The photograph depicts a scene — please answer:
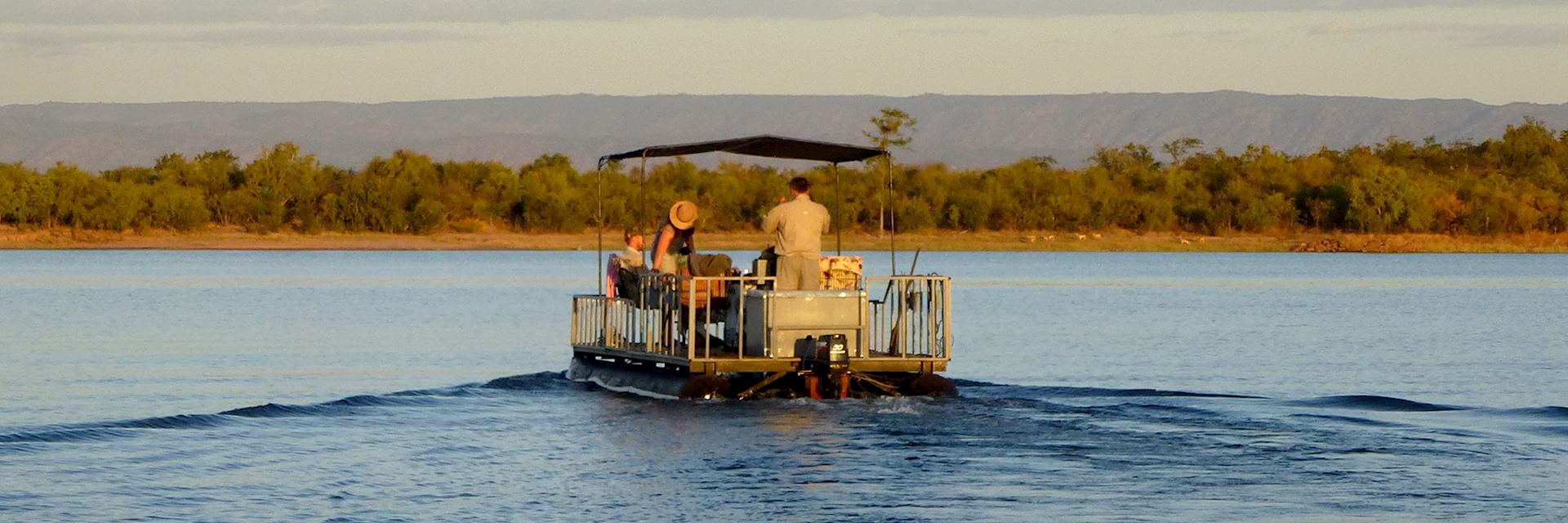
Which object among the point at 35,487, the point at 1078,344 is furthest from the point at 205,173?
the point at 35,487

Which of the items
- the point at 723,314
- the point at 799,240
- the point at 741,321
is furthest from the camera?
the point at 723,314

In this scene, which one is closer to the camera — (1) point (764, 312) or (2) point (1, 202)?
(1) point (764, 312)

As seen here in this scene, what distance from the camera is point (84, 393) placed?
21.5 m

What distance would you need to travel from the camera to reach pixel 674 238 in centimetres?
1967

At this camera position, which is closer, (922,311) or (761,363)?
(761,363)

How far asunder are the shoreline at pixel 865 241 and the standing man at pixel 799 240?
61.8 meters

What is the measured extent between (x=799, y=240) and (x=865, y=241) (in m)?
64.9

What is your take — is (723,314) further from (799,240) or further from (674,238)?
(799,240)

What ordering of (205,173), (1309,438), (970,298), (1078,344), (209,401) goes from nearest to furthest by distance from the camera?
1. (1309,438)
2. (209,401)
3. (1078,344)
4. (970,298)
5. (205,173)

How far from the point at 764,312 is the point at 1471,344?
16.2 metres

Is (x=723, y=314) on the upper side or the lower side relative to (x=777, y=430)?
upper

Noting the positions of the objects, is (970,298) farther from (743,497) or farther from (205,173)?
(205,173)

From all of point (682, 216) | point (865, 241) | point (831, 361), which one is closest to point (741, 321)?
point (831, 361)

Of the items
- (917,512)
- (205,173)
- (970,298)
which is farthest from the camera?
(205,173)
